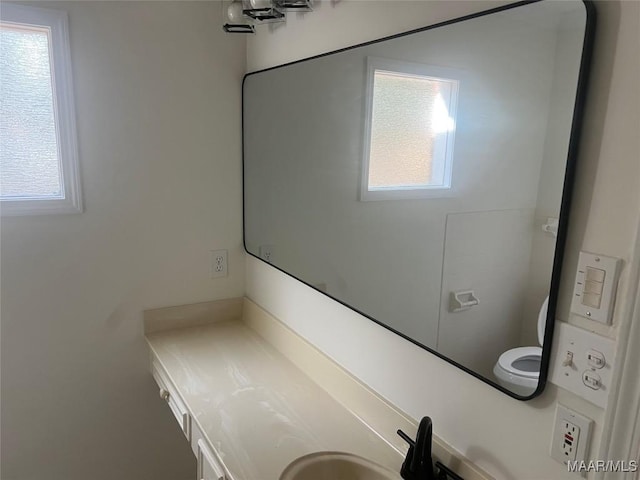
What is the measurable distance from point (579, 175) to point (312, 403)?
1091 millimetres

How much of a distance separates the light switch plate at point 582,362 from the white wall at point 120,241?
1549mm

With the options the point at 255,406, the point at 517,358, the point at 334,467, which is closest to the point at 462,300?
the point at 517,358

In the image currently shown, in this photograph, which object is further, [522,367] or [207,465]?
[207,465]

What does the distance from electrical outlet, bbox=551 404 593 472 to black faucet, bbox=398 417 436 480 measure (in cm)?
29

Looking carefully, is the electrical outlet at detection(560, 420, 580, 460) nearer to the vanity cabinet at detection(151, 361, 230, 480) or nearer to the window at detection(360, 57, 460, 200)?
the window at detection(360, 57, 460, 200)

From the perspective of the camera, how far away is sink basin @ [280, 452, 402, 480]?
126cm

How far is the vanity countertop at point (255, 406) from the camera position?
4.36ft

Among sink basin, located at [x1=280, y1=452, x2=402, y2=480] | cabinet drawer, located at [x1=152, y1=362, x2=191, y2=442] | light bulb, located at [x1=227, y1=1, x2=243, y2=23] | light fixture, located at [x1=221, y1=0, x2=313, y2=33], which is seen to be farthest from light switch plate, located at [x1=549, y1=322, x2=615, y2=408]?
light bulb, located at [x1=227, y1=1, x2=243, y2=23]

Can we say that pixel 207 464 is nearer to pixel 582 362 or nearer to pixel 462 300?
pixel 462 300

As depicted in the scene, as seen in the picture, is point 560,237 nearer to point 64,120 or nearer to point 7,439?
point 64,120

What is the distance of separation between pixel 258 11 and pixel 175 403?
4.57 ft

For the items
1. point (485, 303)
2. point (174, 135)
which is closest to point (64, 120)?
point (174, 135)

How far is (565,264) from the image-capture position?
0.91 meters

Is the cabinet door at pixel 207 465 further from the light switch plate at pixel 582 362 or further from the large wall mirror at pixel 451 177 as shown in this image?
the light switch plate at pixel 582 362
